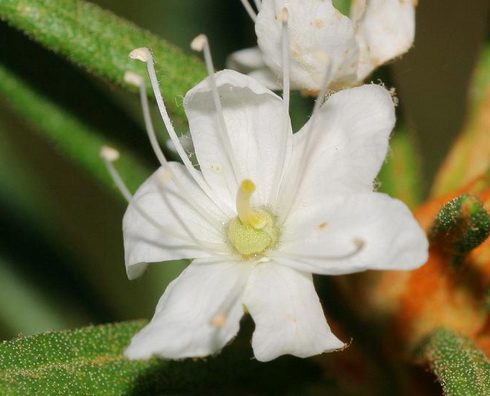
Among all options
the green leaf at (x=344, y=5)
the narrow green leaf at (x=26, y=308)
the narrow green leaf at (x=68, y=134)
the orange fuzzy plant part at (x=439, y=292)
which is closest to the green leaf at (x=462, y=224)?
the orange fuzzy plant part at (x=439, y=292)

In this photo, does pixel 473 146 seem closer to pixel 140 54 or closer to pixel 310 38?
pixel 310 38

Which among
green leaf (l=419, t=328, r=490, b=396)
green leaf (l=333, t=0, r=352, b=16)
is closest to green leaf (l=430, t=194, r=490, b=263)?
green leaf (l=419, t=328, r=490, b=396)

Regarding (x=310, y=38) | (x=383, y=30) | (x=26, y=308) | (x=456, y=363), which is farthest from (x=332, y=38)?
(x=26, y=308)

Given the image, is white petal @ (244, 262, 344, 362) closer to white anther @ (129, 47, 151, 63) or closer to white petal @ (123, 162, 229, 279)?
white petal @ (123, 162, 229, 279)

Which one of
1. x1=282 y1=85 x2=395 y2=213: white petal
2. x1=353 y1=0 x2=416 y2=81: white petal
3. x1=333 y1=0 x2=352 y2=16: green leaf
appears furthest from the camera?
x1=333 y1=0 x2=352 y2=16: green leaf

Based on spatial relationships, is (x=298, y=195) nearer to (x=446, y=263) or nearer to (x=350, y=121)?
(x=350, y=121)

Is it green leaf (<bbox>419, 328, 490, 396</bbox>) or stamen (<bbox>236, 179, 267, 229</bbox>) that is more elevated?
stamen (<bbox>236, 179, 267, 229</bbox>)
